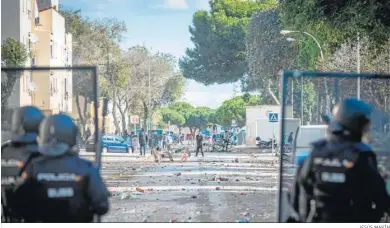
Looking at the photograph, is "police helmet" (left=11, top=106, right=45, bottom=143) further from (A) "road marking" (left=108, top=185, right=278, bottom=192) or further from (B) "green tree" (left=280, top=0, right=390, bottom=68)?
(B) "green tree" (left=280, top=0, right=390, bottom=68)

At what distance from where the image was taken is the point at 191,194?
1681 centimetres

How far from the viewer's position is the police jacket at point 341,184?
745cm

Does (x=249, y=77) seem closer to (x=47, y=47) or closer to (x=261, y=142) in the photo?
(x=261, y=142)

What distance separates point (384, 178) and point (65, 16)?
36713mm

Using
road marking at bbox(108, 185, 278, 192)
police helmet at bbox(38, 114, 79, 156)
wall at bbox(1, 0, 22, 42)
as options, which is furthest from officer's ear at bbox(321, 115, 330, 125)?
wall at bbox(1, 0, 22, 42)

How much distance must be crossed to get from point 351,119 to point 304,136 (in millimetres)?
2353

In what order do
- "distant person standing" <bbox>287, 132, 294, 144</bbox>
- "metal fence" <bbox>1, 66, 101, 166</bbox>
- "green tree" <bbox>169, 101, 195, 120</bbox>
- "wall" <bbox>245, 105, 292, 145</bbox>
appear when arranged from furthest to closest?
"green tree" <bbox>169, 101, 195, 120</bbox>
"wall" <bbox>245, 105, 292, 145</bbox>
"distant person standing" <bbox>287, 132, 294, 144</bbox>
"metal fence" <bbox>1, 66, 101, 166</bbox>

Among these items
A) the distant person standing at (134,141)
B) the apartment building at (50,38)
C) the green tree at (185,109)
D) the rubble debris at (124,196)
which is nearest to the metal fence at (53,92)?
the rubble debris at (124,196)

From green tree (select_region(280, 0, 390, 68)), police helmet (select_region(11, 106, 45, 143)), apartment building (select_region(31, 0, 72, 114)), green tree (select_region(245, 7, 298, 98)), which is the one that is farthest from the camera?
green tree (select_region(245, 7, 298, 98))

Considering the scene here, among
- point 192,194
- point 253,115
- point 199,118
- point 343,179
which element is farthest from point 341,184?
point 199,118

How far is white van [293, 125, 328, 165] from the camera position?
892cm

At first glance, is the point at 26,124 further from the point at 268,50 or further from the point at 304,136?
the point at 268,50

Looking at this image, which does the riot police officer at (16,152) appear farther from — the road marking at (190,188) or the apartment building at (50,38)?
the apartment building at (50,38)

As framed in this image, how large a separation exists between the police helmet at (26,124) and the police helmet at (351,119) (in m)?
2.27
